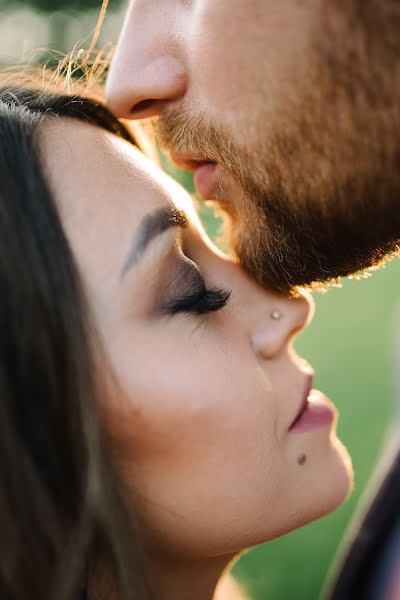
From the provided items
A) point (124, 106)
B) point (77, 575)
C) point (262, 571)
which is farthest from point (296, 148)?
point (262, 571)

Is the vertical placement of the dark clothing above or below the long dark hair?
below

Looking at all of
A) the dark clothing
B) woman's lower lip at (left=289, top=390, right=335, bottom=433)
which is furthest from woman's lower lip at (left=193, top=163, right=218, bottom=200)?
the dark clothing

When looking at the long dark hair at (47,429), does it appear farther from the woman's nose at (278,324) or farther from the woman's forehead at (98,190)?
the woman's nose at (278,324)

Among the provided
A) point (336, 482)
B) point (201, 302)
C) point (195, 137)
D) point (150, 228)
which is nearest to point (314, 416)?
point (336, 482)

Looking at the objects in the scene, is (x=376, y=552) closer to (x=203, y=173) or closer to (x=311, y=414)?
(x=311, y=414)

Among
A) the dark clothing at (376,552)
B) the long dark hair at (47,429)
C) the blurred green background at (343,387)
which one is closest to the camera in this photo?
the long dark hair at (47,429)

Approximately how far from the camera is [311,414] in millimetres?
1291

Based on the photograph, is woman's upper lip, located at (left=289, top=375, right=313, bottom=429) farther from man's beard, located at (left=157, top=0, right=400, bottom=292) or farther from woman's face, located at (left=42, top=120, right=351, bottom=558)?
man's beard, located at (left=157, top=0, right=400, bottom=292)

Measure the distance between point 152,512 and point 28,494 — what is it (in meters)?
0.24

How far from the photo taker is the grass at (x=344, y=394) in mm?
3521

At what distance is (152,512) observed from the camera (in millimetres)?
1158

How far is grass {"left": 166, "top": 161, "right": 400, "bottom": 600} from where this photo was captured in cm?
352

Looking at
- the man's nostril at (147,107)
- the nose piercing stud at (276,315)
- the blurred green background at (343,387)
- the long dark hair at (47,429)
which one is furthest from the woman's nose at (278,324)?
the blurred green background at (343,387)

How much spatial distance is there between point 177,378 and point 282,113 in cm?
53
